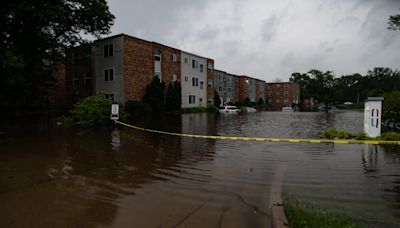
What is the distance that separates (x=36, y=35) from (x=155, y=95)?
13.2 meters

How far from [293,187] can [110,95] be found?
28.6m

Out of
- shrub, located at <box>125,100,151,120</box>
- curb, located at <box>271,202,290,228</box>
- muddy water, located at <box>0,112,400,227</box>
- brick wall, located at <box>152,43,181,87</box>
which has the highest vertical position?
brick wall, located at <box>152,43,181,87</box>

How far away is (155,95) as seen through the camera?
1241 inches

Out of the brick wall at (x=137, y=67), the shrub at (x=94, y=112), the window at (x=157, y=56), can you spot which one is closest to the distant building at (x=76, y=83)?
the brick wall at (x=137, y=67)

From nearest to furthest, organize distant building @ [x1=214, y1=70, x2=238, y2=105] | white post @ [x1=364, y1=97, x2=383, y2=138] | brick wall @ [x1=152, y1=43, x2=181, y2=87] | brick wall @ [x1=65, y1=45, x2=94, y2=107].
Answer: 1. white post @ [x1=364, y1=97, x2=383, y2=138]
2. brick wall @ [x1=65, y1=45, x2=94, y2=107]
3. brick wall @ [x1=152, y1=43, x2=181, y2=87]
4. distant building @ [x1=214, y1=70, x2=238, y2=105]

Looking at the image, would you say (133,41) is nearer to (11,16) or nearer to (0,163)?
(11,16)

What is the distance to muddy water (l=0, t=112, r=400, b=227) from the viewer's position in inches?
148

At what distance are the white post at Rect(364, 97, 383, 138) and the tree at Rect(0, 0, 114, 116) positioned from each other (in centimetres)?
1754

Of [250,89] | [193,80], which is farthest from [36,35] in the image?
[250,89]

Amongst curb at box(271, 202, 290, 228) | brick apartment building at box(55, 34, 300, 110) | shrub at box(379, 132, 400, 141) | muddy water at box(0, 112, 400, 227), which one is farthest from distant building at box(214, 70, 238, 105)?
curb at box(271, 202, 290, 228)

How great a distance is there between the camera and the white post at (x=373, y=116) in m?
10.2

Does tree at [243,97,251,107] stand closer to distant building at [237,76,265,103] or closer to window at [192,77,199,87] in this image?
distant building at [237,76,265,103]

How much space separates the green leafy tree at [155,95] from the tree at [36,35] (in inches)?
305

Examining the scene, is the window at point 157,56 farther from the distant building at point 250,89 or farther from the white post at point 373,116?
the distant building at point 250,89
